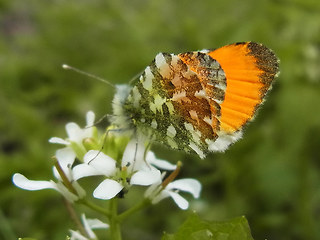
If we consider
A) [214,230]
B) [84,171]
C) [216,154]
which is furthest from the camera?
[216,154]

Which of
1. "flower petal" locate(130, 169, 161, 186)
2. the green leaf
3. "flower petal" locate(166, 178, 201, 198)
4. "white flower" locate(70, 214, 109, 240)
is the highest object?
"flower petal" locate(166, 178, 201, 198)

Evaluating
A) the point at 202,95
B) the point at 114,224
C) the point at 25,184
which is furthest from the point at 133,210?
the point at 202,95

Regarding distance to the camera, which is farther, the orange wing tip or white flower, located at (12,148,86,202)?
the orange wing tip

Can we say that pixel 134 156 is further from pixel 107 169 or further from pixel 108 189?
pixel 108 189

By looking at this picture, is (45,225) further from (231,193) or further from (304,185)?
(304,185)

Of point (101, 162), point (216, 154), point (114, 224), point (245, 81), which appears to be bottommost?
point (114, 224)

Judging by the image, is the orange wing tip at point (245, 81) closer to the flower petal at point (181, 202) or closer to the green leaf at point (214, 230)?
the flower petal at point (181, 202)

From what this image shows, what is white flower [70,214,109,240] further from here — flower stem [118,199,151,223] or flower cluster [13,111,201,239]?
flower stem [118,199,151,223]

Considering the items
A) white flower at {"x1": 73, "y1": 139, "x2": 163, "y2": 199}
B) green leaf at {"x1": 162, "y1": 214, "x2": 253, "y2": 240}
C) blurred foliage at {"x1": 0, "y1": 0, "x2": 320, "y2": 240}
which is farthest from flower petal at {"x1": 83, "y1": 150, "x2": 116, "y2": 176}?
blurred foliage at {"x1": 0, "y1": 0, "x2": 320, "y2": 240}
